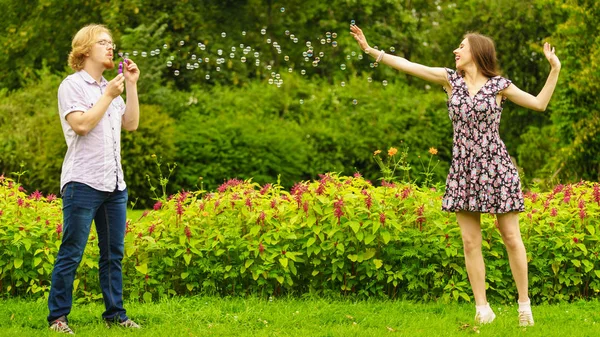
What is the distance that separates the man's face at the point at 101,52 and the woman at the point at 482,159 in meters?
1.83

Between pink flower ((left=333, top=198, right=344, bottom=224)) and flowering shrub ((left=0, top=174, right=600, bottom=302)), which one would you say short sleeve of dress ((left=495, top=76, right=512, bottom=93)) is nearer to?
flowering shrub ((left=0, top=174, right=600, bottom=302))

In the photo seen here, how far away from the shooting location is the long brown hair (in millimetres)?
5324

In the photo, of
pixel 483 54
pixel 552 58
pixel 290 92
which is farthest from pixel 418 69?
pixel 290 92

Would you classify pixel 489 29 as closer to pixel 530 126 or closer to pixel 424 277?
pixel 530 126

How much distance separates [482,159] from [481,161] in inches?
0.5

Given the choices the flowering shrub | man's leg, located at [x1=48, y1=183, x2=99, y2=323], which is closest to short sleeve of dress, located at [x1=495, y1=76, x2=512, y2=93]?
the flowering shrub

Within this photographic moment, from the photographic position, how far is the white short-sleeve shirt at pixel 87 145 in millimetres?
4891

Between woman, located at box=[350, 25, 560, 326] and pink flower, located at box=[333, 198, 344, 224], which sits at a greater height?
woman, located at box=[350, 25, 560, 326]

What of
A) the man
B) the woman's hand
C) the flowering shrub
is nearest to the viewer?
the man

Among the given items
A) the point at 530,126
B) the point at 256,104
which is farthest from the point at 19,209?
the point at 530,126

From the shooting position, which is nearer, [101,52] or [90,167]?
[90,167]

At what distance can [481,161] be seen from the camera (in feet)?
17.2

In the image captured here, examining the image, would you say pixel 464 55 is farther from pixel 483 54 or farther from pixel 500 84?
pixel 500 84

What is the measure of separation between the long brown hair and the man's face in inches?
82.6
